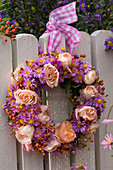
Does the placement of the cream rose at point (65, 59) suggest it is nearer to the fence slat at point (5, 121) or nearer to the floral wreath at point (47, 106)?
the floral wreath at point (47, 106)

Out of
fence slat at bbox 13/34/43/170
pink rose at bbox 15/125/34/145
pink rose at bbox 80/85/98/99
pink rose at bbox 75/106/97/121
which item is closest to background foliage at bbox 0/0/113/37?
fence slat at bbox 13/34/43/170

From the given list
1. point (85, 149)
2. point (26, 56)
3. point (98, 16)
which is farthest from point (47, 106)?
point (98, 16)

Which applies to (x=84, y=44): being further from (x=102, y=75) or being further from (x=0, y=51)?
(x=0, y=51)

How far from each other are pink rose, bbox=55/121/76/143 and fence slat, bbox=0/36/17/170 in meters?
0.28

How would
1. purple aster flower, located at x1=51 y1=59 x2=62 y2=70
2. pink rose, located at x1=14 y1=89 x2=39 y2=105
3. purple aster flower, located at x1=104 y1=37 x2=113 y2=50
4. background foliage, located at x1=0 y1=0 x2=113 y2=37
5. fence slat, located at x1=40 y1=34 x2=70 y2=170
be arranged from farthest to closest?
background foliage, located at x1=0 y1=0 x2=113 y2=37, purple aster flower, located at x1=104 y1=37 x2=113 y2=50, fence slat, located at x1=40 y1=34 x2=70 y2=170, purple aster flower, located at x1=51 y1=59 x2=62 y2=70, pink rose, located at x1=14 y1=89 x2=39 y2=105

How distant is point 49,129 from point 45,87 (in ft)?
0.84

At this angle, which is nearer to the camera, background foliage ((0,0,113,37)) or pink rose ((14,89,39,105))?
pink rose ((14,89,39,105))

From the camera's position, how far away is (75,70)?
180 cm

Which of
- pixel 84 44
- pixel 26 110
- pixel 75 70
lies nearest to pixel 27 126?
pixel 26 110

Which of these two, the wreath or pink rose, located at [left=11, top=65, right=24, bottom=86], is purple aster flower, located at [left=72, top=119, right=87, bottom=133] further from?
pink rose, located at [left=11, top=65, right=24, bottom=86]

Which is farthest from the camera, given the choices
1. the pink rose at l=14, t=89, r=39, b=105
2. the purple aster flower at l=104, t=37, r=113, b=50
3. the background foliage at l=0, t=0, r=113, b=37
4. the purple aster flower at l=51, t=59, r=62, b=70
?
the background foliage at l=0, t=0, r=113, b=37

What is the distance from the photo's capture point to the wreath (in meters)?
1.67

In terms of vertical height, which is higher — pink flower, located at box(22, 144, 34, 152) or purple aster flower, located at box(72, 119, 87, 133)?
purple aster flower, located at box(72, 119, 87, 133)

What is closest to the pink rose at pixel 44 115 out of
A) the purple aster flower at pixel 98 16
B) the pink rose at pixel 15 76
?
the pink rose at pixel 15 76
